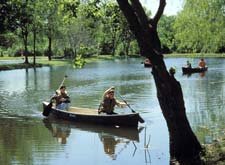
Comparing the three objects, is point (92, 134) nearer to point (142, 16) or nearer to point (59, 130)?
point (59, 130)

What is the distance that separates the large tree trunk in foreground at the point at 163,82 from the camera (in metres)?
11.2

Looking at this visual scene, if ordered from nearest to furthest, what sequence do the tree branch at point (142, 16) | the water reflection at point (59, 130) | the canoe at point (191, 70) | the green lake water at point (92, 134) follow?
the tree branch at point (142, 16) → the green lake water at point (92, 134) → the water reflection at point (59, 130) → the canoe at point (191, 70)

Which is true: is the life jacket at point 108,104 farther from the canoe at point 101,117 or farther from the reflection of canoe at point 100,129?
the reflection of canoe at point 100,129

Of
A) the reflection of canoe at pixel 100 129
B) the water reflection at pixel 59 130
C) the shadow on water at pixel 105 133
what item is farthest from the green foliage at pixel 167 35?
the shadow on water at pixel 105 133

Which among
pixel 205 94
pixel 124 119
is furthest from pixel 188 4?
pixel 124 119

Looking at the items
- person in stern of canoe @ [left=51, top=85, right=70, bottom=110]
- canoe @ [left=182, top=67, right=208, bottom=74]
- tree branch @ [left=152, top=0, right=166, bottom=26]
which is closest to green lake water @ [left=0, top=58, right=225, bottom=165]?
person in stern of canoe @ [left=51, top=85, right=70, bottom=110]

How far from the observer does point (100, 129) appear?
19.6m

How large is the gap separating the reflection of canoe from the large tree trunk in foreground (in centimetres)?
597

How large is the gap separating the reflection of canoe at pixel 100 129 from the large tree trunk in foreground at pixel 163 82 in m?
5.97

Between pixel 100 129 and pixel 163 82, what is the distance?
8.66 meters

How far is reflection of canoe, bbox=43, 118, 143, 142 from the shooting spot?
18398mm

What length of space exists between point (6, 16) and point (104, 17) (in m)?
44.2

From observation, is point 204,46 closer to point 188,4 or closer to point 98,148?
point 188,4

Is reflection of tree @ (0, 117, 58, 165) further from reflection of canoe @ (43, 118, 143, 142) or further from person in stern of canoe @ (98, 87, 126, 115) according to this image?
person in stern of canoe @ (98, 87, 126, 115)
